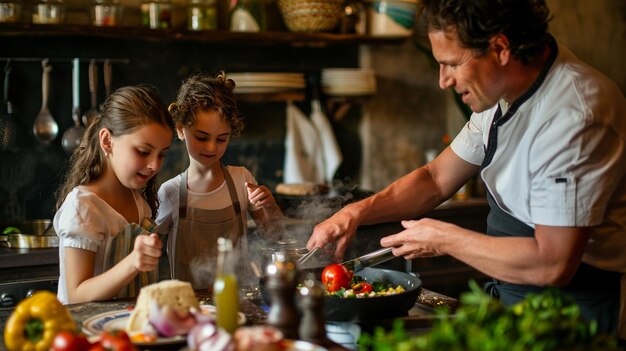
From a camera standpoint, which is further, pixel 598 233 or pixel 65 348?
pixel 598 233

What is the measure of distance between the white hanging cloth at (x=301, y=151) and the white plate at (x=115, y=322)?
233cm

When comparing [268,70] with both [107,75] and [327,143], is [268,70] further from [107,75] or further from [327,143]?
[107,75]

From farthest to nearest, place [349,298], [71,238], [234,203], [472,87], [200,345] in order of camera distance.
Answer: [234,203] → [71,238] → [472,87] → [349,298] → [200,345]

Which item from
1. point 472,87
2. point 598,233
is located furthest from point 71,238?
point 598,233

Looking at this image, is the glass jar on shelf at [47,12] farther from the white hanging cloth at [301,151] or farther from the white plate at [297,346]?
the white plate at [297,346]

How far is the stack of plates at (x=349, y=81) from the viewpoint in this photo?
4246mm

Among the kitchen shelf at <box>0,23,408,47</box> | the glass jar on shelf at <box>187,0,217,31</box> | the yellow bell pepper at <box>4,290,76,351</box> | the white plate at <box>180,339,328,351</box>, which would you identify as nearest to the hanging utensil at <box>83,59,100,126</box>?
the kitchen shelf at <box>0,23,408,47</box>

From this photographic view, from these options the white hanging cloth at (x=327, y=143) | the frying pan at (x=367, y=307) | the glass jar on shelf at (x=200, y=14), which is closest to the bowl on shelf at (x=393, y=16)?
the white hanging cloth at (x=327, y=143)

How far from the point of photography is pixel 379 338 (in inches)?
52.0

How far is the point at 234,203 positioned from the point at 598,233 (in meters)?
1.31

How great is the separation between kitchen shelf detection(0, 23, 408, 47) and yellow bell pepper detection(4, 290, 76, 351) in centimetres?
230

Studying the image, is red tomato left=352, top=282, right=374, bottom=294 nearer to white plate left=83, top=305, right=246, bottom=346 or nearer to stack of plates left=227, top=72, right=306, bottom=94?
white plate left=83, top=305, right=246, bottom=346

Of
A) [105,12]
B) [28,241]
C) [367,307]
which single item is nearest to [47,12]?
[105,12]

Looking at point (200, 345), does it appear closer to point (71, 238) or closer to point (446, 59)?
point (71, 238)
